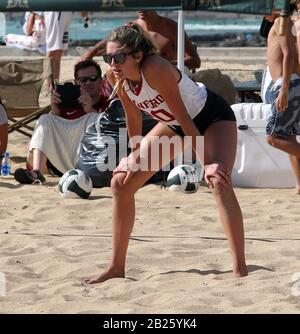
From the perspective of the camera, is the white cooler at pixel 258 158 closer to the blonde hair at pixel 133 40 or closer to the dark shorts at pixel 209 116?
the dark shorts at pixel 209 116

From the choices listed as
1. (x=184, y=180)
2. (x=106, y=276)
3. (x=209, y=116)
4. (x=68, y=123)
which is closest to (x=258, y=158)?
(x=184, y=180)

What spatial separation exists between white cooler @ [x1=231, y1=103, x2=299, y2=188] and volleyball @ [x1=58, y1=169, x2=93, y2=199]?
53.5 inches

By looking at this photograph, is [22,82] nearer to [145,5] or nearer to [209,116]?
[145,5]

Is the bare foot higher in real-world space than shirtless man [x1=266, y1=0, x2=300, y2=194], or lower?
lower

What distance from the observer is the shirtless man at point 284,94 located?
7543 millimetres

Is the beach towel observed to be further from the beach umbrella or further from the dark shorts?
the dark shorts

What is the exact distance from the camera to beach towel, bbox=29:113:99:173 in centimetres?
873

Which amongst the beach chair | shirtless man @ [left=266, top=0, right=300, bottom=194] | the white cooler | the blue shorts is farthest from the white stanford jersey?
the beach chair

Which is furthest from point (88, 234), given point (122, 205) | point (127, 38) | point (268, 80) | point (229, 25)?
point (229, 25)

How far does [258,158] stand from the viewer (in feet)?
27.5

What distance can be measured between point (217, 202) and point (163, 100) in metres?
0.58

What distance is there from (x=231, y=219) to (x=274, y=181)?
337cm

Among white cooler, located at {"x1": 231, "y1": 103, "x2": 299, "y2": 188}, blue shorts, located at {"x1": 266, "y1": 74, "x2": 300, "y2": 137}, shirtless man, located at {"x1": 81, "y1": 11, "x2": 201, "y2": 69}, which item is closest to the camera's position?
blue shorts, located at {"x1": 266, "y1": 74, "x2": 300, "y2": 137}

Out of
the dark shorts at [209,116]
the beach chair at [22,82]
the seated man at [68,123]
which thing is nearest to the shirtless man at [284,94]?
the seated man at [68,123]
